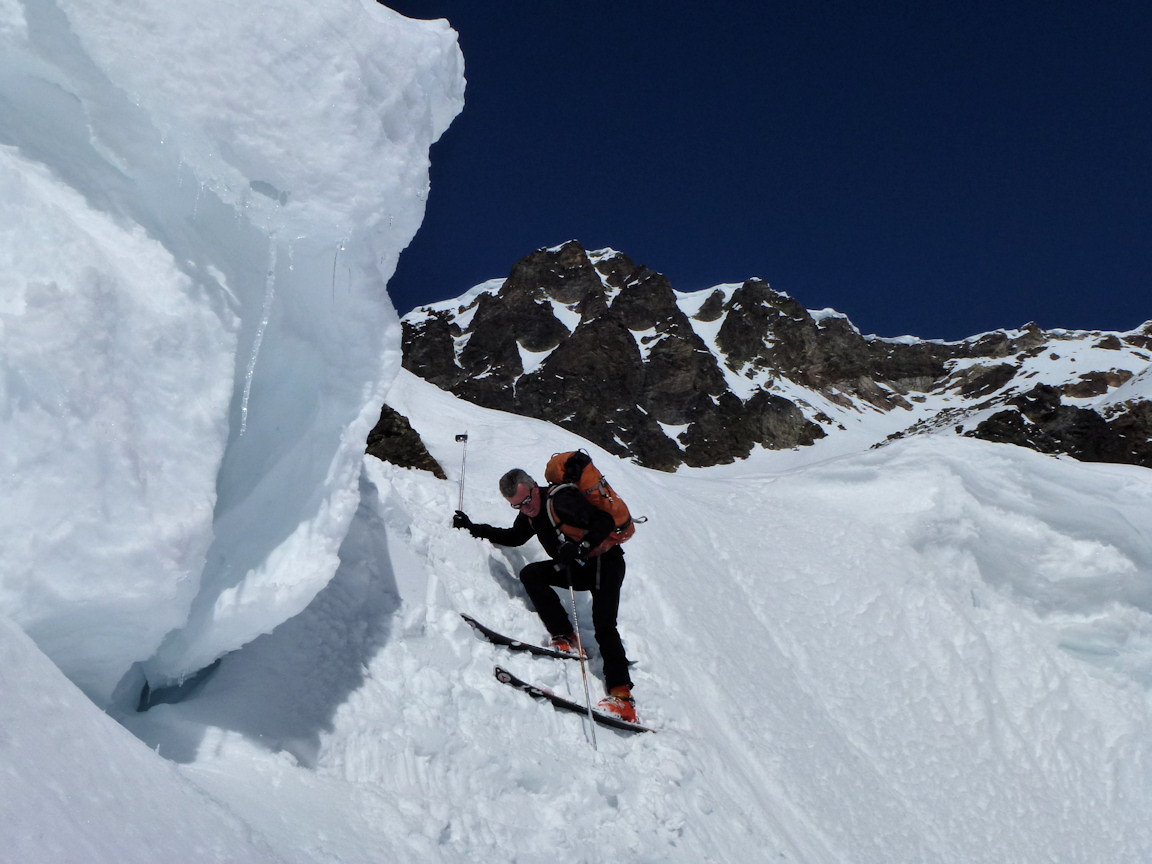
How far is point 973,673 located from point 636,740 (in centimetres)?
492

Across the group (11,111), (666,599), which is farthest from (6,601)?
(666,599)

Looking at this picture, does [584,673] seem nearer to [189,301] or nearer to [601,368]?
[189,301]

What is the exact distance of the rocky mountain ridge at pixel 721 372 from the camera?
248 feet

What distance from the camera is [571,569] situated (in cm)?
575

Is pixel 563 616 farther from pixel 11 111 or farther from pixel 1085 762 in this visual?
pixel 1085 762

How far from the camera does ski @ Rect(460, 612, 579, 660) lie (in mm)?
5086

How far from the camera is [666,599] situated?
6.85 metres

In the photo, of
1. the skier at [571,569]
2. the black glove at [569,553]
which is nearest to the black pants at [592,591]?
the skier at [571,569]

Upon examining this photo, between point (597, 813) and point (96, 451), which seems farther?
point (597, 813)

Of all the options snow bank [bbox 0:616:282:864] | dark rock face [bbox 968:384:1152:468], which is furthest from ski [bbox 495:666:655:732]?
dark rock face [bbox 968:384:1152:468]

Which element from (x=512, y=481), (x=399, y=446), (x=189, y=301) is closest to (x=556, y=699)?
(x=512, y=481)

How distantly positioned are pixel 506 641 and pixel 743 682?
2.46m

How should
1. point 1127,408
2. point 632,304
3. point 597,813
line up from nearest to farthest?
point 597,813 → point 1127,408 → point 632,304

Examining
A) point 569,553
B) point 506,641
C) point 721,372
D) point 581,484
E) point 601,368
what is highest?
point 721,372
